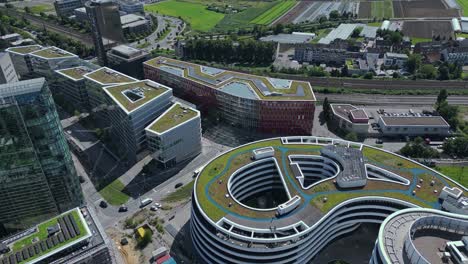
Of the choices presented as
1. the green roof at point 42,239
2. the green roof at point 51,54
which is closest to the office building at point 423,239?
the green roof at point 42,239

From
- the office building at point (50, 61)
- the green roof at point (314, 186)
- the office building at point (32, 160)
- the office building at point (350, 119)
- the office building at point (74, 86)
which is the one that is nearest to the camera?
the office building at point (32, 160)

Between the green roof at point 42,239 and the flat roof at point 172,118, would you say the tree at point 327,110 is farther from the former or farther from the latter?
the green roof at point 42,239

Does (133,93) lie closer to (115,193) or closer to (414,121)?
(115,193)

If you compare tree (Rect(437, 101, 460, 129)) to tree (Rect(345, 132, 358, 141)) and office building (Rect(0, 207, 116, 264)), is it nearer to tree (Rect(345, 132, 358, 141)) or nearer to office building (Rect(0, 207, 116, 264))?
tree (Rect(345, 132, 358, 141))

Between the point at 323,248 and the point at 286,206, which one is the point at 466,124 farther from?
the point at 286,206

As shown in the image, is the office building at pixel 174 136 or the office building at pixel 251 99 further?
the office building at pixel 251 99

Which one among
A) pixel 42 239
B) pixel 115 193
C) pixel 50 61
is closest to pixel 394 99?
pixel 115 193
